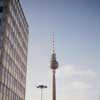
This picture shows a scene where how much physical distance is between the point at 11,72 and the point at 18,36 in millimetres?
12188

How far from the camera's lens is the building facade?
52384 millimetres

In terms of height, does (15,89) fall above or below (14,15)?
below

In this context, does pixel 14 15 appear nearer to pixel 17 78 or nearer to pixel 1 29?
pixel 1 29

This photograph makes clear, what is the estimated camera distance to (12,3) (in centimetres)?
5962

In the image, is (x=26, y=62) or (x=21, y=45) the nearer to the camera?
(x=21, y=45)

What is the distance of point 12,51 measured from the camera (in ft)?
194

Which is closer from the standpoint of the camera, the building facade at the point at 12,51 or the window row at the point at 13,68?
the building facade at the point at 12,51

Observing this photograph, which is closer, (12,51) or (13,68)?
(12,51)

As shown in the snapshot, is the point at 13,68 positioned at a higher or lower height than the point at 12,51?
lower

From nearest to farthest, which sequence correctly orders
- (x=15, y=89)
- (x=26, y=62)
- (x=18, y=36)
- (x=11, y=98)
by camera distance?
1. (x=11, y=98)
2. (x=15, y=89)
3. (x=18, y=36)
4. (x=26, y=62)

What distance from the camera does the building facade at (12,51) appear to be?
172ft

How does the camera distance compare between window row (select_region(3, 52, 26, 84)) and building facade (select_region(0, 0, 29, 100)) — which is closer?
building facade (select_region(0, 0, 29, 100))

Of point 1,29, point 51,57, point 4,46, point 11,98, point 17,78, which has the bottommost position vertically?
point 11,98

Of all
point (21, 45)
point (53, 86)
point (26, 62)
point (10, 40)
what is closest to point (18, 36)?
point (21, 45)
